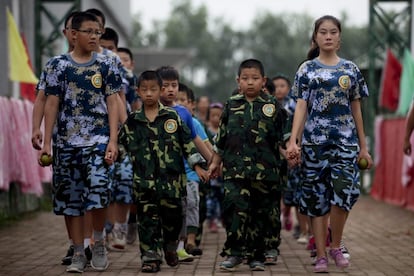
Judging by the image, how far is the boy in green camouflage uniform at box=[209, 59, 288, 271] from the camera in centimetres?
803

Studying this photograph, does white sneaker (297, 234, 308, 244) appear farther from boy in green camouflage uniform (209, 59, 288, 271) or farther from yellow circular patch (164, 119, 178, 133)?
yellow circular patch (164, 119, 178, 133)

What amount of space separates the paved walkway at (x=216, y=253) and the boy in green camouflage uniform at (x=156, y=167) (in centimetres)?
31

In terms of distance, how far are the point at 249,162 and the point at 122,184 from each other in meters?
2.23

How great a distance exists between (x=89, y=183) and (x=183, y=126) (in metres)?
0.87

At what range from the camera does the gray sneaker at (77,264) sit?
784cm

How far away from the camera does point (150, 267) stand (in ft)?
25.9

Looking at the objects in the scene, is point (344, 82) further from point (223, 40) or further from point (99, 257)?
point (223, 40)

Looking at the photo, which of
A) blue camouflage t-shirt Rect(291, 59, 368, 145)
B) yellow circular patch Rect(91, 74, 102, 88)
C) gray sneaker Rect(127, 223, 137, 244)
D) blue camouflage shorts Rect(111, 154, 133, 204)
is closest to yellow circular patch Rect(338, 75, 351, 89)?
blue camouflage t-shirt Rect(291, 59, 368, 145)

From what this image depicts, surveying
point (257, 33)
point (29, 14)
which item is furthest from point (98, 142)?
point (257, 33)

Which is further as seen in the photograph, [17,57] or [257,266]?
[17,57]

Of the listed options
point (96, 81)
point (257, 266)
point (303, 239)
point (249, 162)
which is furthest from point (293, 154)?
point (303, 239)

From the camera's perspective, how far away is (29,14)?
2008 centimetres

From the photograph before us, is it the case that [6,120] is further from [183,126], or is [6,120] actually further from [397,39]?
[397,39]

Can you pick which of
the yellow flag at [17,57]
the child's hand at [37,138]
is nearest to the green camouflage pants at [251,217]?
the child's hand at [37,138]
